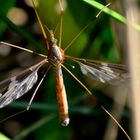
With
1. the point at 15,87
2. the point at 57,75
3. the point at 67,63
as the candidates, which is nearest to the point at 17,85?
the point at 15,87

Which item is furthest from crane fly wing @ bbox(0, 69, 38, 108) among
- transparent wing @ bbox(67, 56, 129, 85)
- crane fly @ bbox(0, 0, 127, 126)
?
transparent wing @ bbox(67, 56, 129, 85)

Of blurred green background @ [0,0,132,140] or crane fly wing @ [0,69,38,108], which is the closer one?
crane fly wing @ [0,69,38,108]

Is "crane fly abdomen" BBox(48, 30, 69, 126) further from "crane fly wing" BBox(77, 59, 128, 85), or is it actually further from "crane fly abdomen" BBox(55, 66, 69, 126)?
"crane fly wing" BBox(77, 59, 128, 85)

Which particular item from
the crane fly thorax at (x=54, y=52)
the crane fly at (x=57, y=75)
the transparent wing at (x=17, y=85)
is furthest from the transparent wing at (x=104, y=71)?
the transparent wing at (x=17, y=85)

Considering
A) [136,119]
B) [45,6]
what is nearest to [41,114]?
[45,6]

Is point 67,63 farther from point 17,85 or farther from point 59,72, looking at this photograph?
point 17,85

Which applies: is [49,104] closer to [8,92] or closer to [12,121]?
[8,92]
